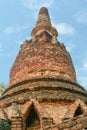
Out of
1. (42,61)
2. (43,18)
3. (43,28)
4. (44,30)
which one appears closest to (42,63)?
(42,61)

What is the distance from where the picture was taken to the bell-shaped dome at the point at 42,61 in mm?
12070

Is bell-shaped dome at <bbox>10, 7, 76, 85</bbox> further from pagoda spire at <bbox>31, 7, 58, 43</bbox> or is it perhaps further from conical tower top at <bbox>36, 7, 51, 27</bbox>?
conical tower top at <bbox>36, 7, 51, 27</bbox>

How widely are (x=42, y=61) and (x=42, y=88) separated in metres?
2.07

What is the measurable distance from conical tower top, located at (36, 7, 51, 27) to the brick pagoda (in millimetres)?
542

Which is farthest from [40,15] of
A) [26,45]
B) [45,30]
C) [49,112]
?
[49,112]

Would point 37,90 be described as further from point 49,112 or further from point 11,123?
point 11,123

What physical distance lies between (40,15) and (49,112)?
26.0ft

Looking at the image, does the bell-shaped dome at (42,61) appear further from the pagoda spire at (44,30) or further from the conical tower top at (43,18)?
the conical tower top at (43,18)

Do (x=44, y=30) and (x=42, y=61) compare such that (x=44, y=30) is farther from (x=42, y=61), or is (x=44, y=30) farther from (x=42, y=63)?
(x=42, y=63)

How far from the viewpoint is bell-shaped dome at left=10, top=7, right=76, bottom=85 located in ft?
39.6

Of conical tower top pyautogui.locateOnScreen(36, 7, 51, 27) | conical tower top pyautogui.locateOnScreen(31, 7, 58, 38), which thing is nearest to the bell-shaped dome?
conical tower top pyautogui.locateOnScreen(31, 7, 58, 38)

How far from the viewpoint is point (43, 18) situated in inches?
627

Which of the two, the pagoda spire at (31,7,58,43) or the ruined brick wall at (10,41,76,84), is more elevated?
the pagoda spire at (31,7,58,43)

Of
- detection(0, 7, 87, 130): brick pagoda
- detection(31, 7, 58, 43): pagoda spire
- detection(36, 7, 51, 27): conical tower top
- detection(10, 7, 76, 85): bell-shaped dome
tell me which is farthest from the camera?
detection(36, 7, 51, 27): conical tower top
